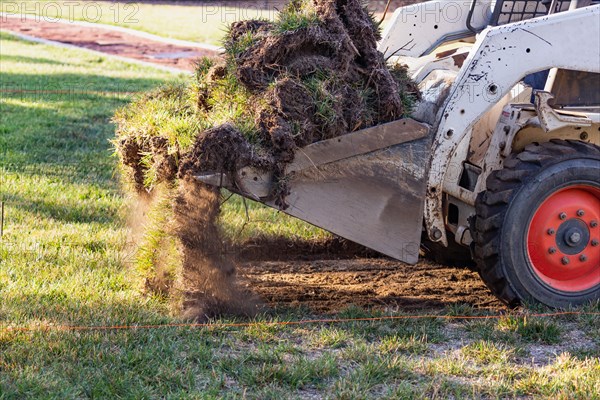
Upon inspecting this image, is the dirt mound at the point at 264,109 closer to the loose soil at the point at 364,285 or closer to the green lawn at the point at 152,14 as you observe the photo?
the loose soil at the point at 364,285

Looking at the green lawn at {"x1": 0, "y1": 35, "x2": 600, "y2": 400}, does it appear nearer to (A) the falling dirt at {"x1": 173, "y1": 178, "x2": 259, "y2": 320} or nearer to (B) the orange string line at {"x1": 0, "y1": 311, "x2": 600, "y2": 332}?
(B) the orange string line at {"x1": 0, "y1": 311, "x2": 600, "y2": 332}

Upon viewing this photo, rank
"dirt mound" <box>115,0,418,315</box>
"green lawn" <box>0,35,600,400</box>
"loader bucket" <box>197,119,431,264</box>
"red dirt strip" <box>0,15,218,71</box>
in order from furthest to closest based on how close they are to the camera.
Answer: "red dirt strip" <box>0,15,218,71</box> < "loader bucket" <box>197,119,431,264</box> < "dirt mound" <box>115,0,418,315</box> < "green lawn" <box>0,35,600,400</box>

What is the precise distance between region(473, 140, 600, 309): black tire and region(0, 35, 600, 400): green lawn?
22 cm

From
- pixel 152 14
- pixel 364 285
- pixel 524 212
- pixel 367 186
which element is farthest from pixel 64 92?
pixel 152 14

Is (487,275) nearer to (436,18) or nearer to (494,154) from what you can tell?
(494,154)

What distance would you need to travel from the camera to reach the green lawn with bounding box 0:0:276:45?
22.0 metres

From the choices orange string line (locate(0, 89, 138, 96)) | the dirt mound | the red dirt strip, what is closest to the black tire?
the dirt mound

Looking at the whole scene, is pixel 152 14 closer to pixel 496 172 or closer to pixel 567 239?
pixel 496 172

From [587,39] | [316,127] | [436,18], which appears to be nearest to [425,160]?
[316,127]

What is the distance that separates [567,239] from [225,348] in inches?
87.9

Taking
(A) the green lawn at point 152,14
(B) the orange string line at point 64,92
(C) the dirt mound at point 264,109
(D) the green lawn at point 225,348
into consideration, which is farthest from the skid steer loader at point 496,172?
(A) the green lawn at point 152,14

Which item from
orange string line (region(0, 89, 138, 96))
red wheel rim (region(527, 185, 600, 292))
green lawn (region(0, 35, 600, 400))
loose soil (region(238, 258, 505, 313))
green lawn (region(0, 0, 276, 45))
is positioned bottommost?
loose soil (region(238, 258, 505, 313))

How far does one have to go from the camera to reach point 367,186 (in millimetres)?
5582

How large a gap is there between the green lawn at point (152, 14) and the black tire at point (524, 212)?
15.2 meters
